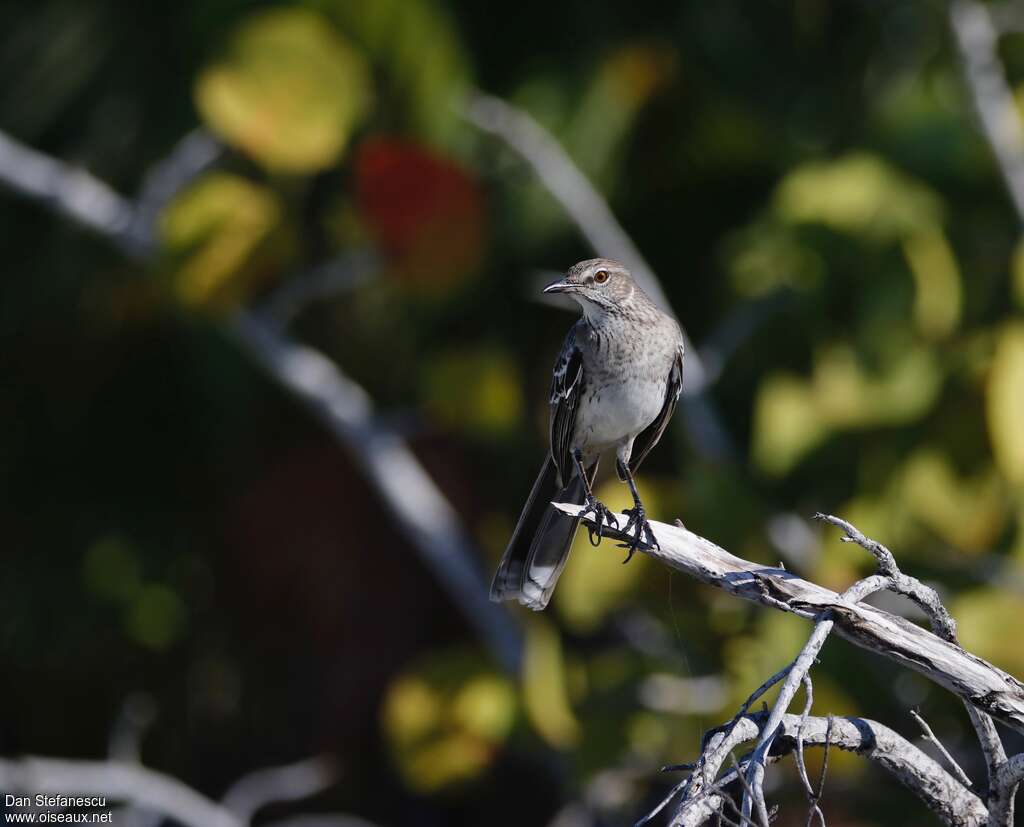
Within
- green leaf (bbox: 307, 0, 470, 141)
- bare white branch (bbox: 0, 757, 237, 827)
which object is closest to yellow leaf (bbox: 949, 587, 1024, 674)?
bare white branch (bbox: 0, 757, 237, 827)

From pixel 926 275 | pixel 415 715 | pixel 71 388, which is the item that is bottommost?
pixel 415 715

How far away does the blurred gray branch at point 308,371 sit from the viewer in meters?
7.74

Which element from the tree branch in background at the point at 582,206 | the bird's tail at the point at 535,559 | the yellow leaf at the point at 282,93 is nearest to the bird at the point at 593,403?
the bird's tail at the point at 535,559

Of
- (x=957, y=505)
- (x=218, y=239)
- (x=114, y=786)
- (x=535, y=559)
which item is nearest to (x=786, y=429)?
(x=957, y=505)

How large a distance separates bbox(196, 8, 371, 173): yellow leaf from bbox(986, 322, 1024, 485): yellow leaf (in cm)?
371

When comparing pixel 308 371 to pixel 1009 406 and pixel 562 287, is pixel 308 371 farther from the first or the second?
pixel 1009 406

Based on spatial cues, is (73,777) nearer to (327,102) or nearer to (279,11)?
(327,102)

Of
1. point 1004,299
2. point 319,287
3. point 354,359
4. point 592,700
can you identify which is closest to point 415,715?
point 592,700

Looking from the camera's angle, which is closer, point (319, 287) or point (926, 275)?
point (926, 275)

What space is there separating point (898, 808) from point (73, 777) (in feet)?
13.5

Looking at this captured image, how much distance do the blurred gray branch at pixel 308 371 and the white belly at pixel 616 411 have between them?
346cm

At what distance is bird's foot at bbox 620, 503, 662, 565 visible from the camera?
3.27m

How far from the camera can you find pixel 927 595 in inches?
107

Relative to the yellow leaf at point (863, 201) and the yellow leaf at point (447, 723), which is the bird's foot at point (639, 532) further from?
the yellow leaf at point (447, 723)
